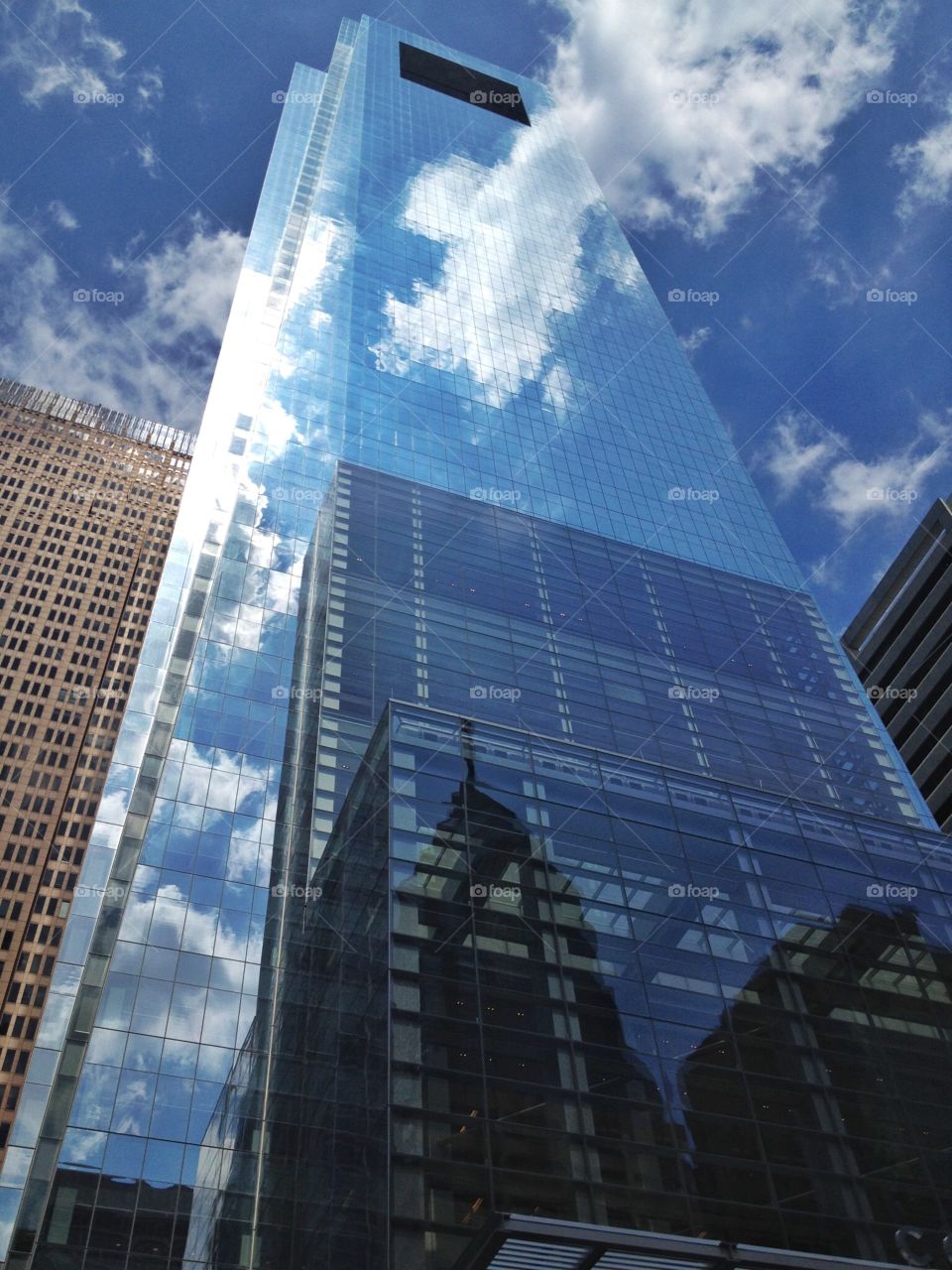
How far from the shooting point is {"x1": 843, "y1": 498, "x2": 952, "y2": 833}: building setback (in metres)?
67.3

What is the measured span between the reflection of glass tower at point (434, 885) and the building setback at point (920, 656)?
410 centimetres

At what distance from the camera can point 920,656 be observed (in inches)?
2766

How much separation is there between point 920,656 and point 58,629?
98613 mm

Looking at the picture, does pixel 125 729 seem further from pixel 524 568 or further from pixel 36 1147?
pixel 524 568

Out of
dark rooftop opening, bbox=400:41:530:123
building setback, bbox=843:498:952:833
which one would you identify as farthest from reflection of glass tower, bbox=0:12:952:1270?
dark rooftop opening, bbox=400:41:530:123

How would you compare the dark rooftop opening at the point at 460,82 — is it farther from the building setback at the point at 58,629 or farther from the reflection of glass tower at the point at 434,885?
the reflection of glass tower at the point at 434,885

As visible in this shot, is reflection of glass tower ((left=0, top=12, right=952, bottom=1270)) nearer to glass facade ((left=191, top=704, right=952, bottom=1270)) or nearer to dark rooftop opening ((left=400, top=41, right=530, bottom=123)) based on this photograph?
glass facade ((left=191, top=704, right=952, bottom=1270))

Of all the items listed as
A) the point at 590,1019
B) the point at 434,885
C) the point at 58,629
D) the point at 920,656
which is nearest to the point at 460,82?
the point at 58,629

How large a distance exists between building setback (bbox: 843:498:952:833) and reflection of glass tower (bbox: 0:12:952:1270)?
13.4 feet

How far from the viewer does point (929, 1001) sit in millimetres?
32250

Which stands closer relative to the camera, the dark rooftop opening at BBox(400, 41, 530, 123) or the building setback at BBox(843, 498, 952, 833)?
the building setback at BBox(843, 498, 952, 833)

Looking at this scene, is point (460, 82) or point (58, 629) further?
point (460, 82)

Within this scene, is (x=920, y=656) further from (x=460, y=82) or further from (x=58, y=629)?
(x=460, y=82)

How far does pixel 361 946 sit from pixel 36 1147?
1039cm
